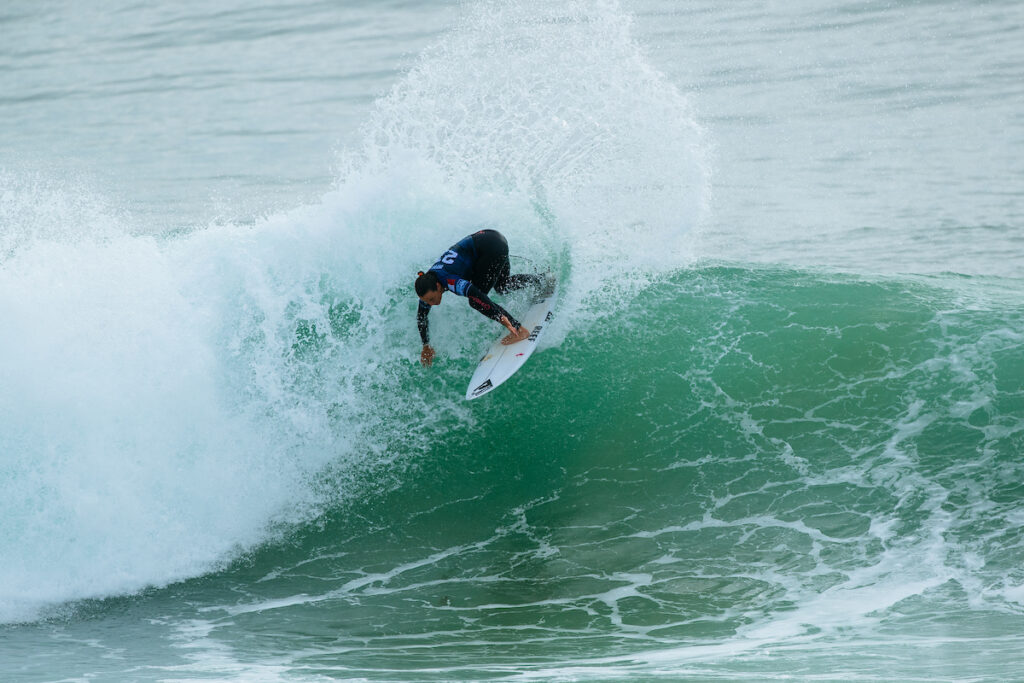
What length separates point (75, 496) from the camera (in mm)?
7719

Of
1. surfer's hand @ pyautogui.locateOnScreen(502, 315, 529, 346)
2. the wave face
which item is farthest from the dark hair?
the wave face

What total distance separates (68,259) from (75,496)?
2.42 m

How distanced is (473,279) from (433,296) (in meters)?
0.48

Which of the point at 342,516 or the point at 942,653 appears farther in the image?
the point at 342,516

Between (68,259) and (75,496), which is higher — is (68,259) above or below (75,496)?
above

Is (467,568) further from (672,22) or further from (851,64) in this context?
(672,22)

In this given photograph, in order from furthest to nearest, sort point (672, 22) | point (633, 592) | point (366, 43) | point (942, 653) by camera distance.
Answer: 1. point (366, 43)
2. point (672, 22)
3. point (633, 592)
4. point (942, 653)

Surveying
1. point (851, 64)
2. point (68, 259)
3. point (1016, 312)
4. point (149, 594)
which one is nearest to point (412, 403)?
point (149, 594)

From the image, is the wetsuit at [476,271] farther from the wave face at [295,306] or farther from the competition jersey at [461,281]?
the wave face at [295,306]

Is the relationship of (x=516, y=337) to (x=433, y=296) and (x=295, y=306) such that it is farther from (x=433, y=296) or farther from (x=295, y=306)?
(x=295, y=306)

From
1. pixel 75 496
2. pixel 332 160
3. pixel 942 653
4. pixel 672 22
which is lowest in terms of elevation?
pixel 942 653

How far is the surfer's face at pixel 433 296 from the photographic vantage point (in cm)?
785

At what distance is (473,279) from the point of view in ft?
27.0

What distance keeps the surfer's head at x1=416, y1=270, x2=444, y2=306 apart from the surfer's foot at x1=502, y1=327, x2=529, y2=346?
84 cm
